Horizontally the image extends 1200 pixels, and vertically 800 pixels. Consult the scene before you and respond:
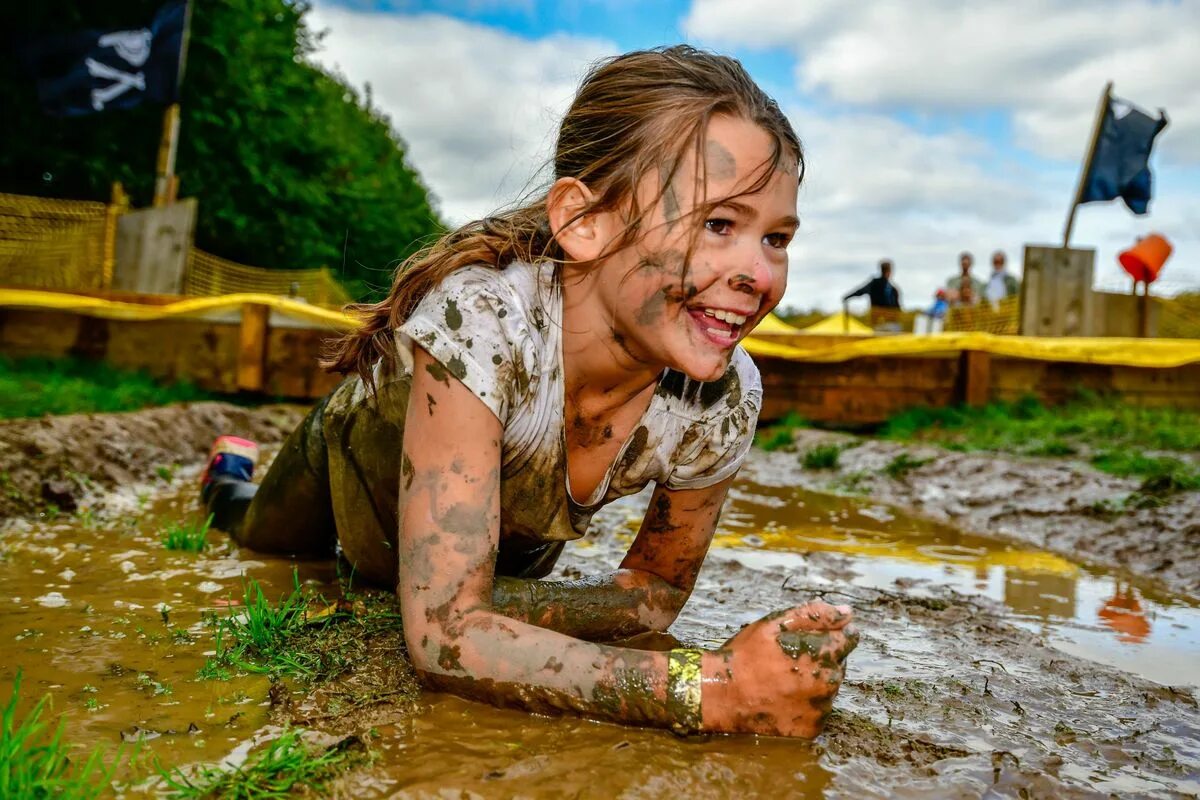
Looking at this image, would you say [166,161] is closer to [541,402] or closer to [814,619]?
[541,402]

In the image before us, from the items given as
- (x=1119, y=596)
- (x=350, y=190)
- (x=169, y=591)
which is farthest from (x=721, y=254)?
(x=350, y=190)

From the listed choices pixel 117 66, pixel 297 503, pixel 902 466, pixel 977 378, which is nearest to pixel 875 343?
pixel 977 378

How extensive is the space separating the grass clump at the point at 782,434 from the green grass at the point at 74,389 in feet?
15.3

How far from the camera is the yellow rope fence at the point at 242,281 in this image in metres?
10.6

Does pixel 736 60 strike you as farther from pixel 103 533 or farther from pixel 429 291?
pixel 103 533

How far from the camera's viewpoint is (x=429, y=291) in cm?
211

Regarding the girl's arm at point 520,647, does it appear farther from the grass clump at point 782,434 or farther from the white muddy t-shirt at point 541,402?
the grass clump at point 782,434

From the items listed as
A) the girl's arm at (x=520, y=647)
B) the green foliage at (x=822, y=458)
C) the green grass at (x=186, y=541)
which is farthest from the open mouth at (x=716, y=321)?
the green foliage at (x=822, y=458)

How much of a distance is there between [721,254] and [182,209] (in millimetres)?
8538

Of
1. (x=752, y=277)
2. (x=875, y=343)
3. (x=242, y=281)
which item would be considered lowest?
(x=752, y=277)

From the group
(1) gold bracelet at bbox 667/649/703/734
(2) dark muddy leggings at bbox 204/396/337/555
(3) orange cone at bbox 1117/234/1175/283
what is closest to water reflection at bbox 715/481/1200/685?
(1) gold bracelet at bbox 667/649/703/734

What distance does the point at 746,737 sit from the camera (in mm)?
1825

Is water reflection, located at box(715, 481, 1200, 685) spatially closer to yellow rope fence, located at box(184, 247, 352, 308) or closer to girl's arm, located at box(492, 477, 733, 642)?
girl's arm, located at box(492, 477, 733, 642)

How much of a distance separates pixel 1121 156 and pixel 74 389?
1167 cm
